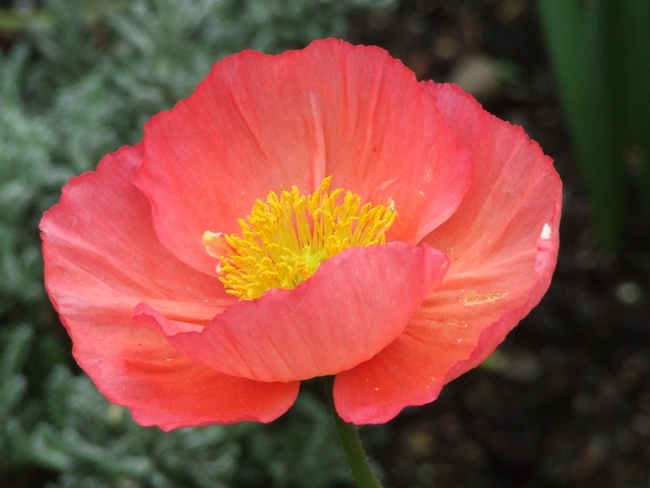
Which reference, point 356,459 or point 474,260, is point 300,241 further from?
point 356,459

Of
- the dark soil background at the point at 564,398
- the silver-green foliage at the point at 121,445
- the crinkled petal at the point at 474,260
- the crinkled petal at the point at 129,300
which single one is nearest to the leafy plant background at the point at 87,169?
the silver-green foliage at the point at 121,445

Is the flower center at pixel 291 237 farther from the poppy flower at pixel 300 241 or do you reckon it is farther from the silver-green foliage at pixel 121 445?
the silver-green foliage at pixel 121 445

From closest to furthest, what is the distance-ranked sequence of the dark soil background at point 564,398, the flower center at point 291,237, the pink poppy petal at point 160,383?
the pink poppy petal at point 160,383, the flower center at point 291,237, the dark soil background at point 564,398

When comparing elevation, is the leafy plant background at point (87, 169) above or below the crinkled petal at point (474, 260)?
below

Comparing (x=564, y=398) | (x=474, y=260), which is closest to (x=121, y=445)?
(x=474, y=260)

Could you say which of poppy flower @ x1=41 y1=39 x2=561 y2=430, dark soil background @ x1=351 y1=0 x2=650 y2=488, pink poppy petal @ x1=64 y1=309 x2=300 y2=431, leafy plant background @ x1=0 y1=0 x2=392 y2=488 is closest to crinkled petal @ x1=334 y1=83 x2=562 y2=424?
poppy flower @ x1=41 y1=39 x2=561 y2=430

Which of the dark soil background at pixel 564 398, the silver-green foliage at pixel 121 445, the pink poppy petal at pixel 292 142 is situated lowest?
the dark soil background at pixel 564 398

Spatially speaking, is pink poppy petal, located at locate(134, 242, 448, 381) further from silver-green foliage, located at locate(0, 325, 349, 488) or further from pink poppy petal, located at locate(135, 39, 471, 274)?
silver-green foliage, located at locate(0, 325, 349, 488)
